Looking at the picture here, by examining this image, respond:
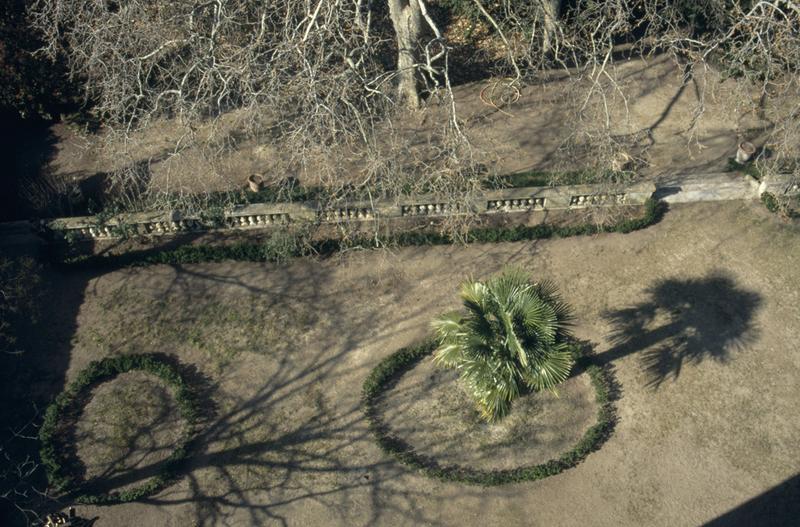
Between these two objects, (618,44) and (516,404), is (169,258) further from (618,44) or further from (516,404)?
(618,44)

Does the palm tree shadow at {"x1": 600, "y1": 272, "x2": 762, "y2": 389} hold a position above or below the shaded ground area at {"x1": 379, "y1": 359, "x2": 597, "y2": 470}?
above

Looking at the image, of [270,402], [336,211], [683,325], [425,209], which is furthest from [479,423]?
[336,211]

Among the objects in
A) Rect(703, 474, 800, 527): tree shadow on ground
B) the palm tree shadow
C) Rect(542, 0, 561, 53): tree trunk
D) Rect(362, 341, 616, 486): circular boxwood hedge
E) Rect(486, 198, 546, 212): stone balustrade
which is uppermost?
Rect(542, 0, 561, 53): tree trunk

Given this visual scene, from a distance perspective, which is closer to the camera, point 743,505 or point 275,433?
point 743,505

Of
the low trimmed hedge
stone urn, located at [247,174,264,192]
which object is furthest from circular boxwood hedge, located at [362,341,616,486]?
stone urn, located at [247,174,264,192]

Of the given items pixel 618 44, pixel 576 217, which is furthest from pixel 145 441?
pixel 618 44

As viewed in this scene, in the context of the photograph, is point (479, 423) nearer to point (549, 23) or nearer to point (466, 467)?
point (466, 467)

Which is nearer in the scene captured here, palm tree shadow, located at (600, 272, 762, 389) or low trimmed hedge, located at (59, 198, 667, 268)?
palm tree shadow, located at (600, 272, 762, 389)

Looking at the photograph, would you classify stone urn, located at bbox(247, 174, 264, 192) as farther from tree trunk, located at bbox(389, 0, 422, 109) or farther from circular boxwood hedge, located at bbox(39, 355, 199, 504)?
circular boxwood hedge, located at bbox(39, 355, 199, 504)
